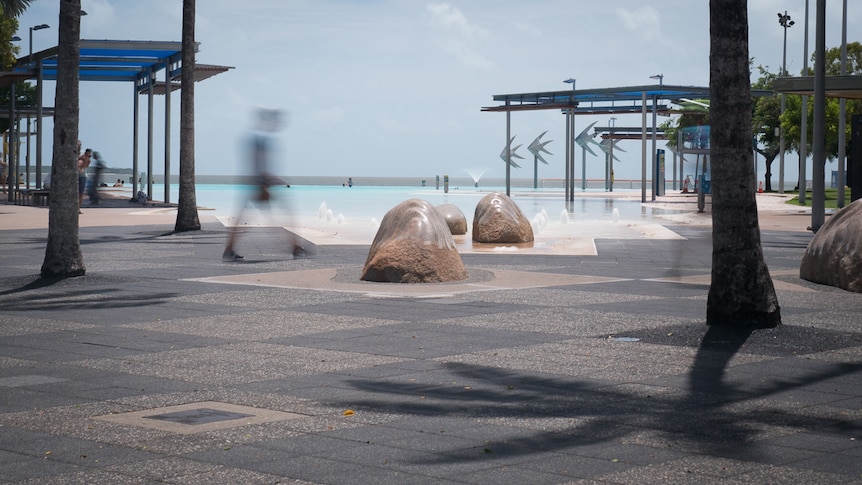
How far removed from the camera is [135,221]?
1148 inches

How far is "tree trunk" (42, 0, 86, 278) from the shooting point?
1444 cm

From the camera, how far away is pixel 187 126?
78.3 ft

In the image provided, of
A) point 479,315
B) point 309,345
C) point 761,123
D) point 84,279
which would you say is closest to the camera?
point 309,345

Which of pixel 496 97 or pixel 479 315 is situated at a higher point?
pixel 496 97

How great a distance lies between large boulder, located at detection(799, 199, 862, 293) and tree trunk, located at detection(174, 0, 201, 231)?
43.9 feet

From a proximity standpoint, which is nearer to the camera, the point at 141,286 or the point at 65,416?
the point at 65,416

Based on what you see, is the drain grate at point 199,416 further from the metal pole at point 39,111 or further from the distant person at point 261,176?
the metal pole at point 39,111

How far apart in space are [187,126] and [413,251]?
1110 centimetres

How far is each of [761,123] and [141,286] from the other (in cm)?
6811

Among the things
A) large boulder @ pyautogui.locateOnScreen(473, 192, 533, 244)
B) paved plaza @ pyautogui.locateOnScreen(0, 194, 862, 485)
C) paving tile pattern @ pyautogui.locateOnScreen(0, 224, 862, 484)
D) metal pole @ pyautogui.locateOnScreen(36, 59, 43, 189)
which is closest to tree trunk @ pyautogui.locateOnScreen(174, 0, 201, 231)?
large boulder @ pyautogui.locateOnScreen(473, 192, 533, 244)

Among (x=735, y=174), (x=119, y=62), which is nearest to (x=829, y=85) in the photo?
(x=735, y=174)

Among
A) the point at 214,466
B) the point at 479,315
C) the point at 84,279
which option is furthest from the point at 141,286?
the point at 214,466

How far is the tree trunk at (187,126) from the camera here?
23828mm

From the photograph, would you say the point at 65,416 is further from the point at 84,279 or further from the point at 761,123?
the point at 761,123
